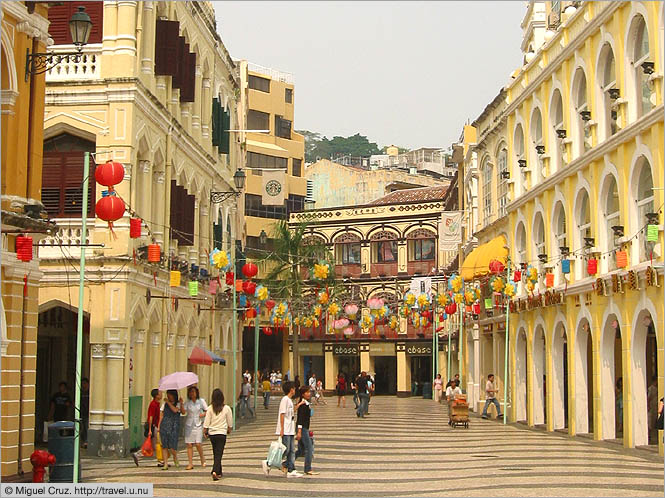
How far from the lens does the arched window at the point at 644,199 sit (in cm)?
2339

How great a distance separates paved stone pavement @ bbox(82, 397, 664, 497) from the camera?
16094 millimetres

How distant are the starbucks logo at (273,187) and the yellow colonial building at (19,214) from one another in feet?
136

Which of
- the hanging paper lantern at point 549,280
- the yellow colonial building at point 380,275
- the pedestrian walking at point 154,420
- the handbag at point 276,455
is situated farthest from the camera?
the yellow colonial building at point 380,275

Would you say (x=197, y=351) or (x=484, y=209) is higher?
(x=484, y=209)

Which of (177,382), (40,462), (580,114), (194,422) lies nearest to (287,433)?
(194,422)

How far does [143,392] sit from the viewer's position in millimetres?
26094

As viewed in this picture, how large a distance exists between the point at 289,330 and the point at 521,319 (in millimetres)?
33123

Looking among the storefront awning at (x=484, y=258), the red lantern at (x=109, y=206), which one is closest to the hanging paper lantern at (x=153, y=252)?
the red lantern at (x=109, y=206)

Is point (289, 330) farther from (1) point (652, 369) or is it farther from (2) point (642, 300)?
(2) point (642, 300)

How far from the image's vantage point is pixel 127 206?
953 inches

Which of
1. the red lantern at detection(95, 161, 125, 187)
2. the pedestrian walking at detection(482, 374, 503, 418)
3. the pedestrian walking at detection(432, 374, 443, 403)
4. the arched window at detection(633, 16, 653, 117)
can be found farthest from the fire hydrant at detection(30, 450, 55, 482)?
the pedestrian walking at detection(432, 374, 443, 403)

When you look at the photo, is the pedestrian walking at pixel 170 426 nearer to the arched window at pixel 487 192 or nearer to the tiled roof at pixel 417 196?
the arched window at pixel 487 192

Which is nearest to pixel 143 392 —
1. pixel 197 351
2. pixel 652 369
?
pixel 197 351

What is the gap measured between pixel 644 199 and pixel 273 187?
37.8m
